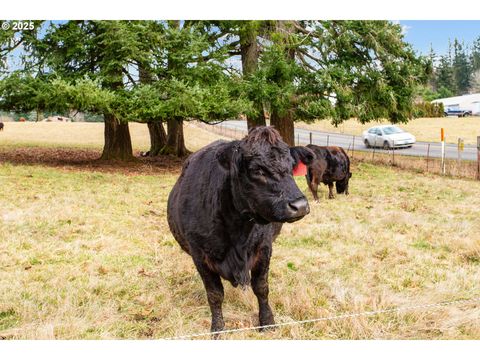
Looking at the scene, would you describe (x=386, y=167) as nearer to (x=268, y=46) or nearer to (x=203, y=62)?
(x=268, y=46)

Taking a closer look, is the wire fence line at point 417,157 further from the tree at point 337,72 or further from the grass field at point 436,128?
the tree at point 337,72

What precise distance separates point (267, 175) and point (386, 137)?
16.1m

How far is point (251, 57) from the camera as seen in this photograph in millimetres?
14602

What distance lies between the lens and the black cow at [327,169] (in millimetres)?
9617

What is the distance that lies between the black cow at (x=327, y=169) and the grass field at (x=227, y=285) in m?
0.67

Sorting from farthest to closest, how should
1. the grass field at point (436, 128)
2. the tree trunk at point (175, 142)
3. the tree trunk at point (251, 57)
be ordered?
the tree trunk at point (175, 142), the tree trunk at point (251, 57), the grass field at point (436, 128)

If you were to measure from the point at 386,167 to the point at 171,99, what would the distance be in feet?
22.0

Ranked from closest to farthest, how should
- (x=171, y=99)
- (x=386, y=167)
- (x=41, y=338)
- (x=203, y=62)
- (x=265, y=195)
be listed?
(x=265, y=195), (x=41, y=338), (x=171, y=99), (x=203, y=62), (x=386, y=167)

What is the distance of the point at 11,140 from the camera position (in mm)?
23359


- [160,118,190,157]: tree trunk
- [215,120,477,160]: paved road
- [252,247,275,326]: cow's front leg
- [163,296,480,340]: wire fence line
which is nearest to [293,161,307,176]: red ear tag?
[252,247,275,326]: cow's front leg

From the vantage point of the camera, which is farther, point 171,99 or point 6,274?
point 171,99

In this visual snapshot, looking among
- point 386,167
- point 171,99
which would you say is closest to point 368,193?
point 386,167

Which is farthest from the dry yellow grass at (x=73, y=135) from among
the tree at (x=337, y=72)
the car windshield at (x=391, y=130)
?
the car windshield at (x=391, y=130)

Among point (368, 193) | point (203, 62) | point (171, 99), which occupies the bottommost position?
point (368, 193)
